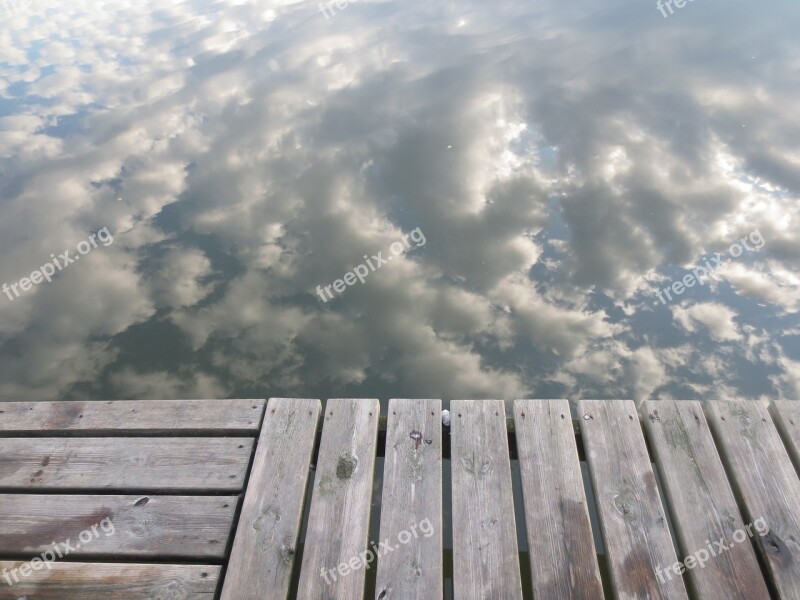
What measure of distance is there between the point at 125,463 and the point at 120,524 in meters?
0.22

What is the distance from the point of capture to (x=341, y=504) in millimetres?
1719

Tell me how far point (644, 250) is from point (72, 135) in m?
4.69

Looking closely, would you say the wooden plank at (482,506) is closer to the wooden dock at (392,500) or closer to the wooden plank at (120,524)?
Result: the wooden dock at (392,500)

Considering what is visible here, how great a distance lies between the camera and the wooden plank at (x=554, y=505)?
1528mm

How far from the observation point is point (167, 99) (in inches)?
217

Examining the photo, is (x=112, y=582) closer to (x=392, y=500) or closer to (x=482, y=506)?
(x=392, y=500)

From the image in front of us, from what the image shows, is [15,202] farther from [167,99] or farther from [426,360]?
[426,360]

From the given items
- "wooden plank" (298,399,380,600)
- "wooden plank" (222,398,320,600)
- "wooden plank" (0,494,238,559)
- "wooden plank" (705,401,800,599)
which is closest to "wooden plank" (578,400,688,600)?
"wooden plank" (705,401,800,599)

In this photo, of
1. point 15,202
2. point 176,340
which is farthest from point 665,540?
point 15,202
